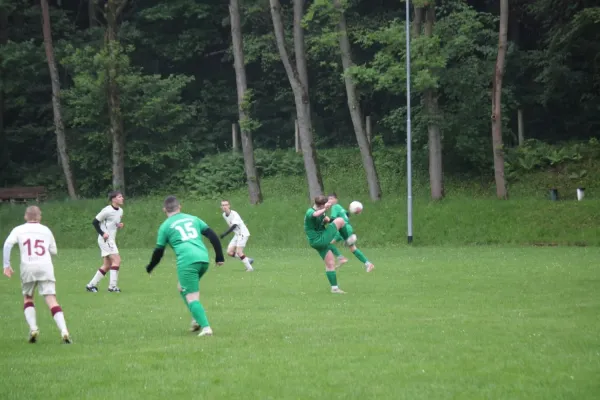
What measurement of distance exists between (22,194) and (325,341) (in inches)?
1613

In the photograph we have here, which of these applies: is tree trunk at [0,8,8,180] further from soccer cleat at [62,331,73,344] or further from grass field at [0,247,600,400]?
soccer cleat at [62,331,73,344]

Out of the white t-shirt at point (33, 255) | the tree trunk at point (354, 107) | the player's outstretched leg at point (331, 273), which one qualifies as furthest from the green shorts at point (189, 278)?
the tree trunk at point (354, 107)

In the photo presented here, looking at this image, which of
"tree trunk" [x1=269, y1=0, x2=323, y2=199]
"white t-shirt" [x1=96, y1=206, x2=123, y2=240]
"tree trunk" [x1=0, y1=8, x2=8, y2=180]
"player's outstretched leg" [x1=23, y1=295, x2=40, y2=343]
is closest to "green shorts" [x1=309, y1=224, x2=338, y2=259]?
"white t-shirt" [x1=96, y1=206, x2=123, y2=240]

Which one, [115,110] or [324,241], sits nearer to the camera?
[324,241]

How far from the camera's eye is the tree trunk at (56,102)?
48.7m

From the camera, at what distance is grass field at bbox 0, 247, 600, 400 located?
9.70 metres

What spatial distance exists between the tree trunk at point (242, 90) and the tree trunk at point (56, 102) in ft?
32.6

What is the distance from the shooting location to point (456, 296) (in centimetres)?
1866

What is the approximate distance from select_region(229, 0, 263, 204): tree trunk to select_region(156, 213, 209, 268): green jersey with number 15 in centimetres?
3072

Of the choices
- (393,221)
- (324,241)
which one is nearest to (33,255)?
(324,241)

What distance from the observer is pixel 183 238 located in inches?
533

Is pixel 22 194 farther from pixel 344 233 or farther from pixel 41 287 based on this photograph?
pixel 41 287

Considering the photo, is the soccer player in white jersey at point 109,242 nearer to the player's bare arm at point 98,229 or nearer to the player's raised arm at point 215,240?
the player's bare arm at point 98,229

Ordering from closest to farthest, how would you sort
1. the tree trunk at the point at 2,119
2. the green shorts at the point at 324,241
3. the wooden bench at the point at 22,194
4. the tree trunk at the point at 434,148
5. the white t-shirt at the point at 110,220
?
1. the green shorts at the point at 324,241
2. the white t-shirt at the point at 110,220
3. the tree trunk at the point at 434,148
4. the wooden bench at the point at 22,194
5. the tree trunk at the point at 2,119
